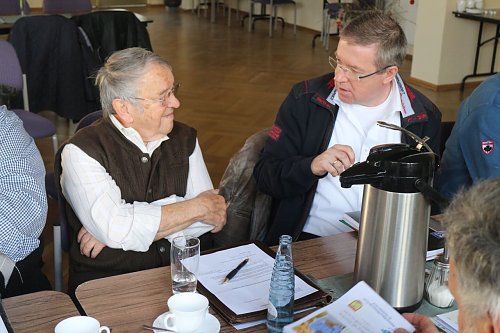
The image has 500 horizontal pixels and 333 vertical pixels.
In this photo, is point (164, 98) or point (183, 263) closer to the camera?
point (183, 263)

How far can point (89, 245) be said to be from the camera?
202 centimetres

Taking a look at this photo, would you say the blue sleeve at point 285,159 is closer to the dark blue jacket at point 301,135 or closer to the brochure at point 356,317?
the dark blue jacket at point 301,135

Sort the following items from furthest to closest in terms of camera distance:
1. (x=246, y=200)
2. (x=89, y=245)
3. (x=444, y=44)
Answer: (x=444, y=44)
(x=246, y=200)
(x=89, y=245)

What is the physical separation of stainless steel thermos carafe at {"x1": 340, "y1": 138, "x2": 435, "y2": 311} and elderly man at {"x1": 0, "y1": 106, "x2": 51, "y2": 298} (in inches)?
37.2

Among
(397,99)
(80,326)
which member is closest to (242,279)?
(80,326)

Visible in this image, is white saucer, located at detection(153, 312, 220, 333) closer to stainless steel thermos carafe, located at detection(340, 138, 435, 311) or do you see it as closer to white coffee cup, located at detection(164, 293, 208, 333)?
white coffee cup, located at detection(164, 293, 208, 333)

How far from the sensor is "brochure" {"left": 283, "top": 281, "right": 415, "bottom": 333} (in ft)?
4.54

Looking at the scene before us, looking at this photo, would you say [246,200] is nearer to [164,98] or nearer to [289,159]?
[289,159]

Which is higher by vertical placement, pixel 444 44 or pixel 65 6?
pixel 65 6

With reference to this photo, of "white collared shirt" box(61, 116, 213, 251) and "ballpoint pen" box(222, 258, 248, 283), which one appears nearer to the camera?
"ballpoint pen" box(222, 258, 248, 283)

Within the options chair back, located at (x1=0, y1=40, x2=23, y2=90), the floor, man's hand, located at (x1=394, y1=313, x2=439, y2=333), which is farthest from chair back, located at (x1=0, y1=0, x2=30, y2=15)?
man's hand, located at (x1=394, y1=313, x2=439, y2=333)

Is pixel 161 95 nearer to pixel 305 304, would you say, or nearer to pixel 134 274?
pixel 134 274

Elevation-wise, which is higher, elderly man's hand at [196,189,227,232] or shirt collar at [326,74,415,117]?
shirt collar at [326,74,415,117]

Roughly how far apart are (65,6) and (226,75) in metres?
1.80
